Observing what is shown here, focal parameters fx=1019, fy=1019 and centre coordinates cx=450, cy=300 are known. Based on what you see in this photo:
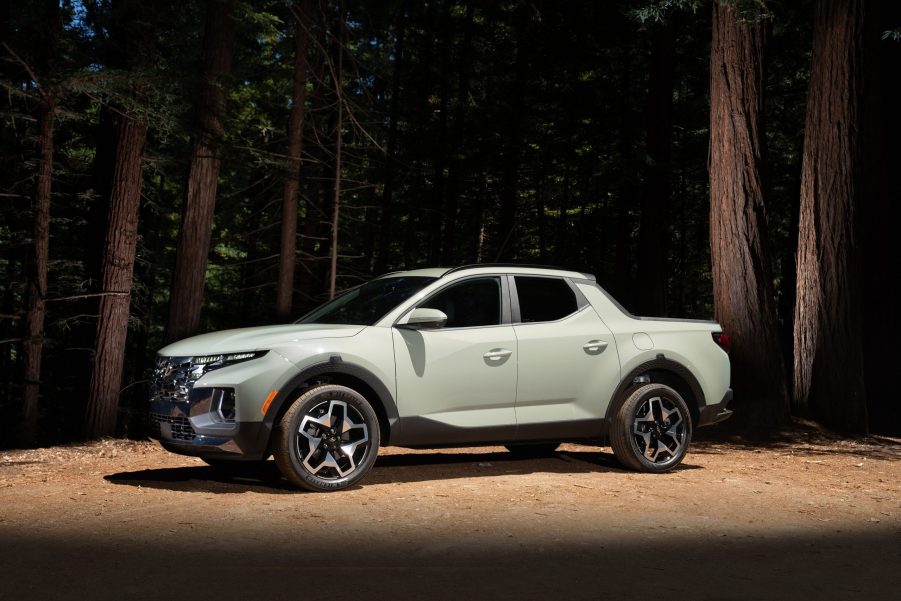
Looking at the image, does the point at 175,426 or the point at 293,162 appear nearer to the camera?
the point at 175,426

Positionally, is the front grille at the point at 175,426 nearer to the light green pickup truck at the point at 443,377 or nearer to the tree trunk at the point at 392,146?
the light green pickup truck at the point at 443,377

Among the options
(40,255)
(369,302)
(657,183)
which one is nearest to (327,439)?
(369,302)

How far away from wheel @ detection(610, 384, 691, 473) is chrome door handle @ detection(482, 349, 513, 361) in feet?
4.62

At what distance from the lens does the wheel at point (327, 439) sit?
8.25 m

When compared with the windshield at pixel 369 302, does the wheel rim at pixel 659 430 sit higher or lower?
lower

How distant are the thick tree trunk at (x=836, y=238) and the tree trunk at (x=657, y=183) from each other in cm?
637

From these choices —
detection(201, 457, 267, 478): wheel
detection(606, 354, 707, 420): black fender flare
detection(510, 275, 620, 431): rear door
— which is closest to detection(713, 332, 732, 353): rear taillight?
detection(606, 354, 707, 420): black fender flare

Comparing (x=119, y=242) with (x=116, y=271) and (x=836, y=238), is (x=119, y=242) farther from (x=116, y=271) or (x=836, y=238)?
(x=836, y=238)

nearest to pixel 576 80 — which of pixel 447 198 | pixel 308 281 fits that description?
pixel 447 198

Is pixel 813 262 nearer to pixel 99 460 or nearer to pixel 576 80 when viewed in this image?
pixel 99 460

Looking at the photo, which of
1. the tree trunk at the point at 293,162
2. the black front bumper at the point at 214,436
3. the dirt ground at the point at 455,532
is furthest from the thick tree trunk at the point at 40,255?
the black front bumper at the point at 214,436

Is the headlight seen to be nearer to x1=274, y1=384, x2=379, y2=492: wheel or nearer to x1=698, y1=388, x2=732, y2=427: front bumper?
x1=274, y1=384, x2=379, y2=492: wheel

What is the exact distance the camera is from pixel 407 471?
9.90 meters

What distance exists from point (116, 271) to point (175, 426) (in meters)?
6.92
